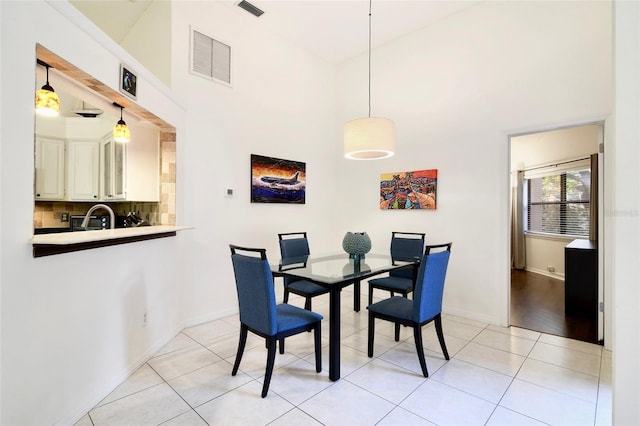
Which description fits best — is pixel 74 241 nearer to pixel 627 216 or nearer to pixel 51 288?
pixel 51 288

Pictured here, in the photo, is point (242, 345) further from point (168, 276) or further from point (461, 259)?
point (461, 259)

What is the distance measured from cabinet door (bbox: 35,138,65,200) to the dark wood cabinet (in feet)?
21.9

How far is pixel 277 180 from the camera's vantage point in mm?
4184

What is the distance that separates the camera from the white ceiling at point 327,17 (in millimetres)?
3422

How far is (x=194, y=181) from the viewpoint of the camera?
3.31m

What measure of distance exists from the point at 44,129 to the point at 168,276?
9.37 ft

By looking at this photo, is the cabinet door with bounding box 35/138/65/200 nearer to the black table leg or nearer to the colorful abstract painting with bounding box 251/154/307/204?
the colorful abstract painting with bounding box 251/154/307/204

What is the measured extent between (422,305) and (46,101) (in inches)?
111

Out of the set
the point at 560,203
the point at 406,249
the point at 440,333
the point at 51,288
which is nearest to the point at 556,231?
the point at 560,203

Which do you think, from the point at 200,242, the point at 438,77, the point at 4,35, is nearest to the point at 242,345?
the point at 200,242

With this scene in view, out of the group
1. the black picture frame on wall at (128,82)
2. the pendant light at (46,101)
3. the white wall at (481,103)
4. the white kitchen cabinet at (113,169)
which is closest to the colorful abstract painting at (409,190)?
the white wall at (481,103)

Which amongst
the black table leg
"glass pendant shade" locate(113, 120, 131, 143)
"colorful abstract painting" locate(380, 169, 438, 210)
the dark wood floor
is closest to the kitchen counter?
"glass pendant shade" locate(113, 120, 131, 143)

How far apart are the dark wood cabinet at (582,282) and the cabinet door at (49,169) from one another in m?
6.67

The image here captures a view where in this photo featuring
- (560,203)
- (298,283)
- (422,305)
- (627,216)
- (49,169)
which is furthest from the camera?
(560,203)
